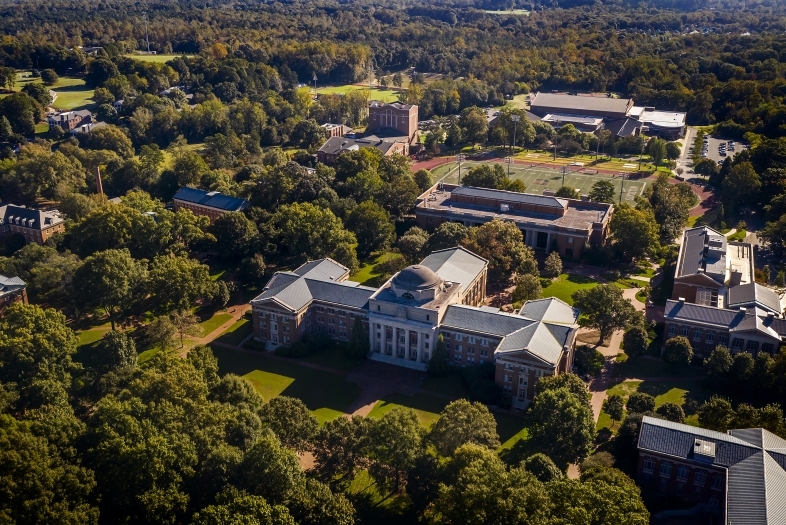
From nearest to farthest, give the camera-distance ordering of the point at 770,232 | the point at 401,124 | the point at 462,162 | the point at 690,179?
1. the point at 770,232
2. the point at 690,179
3. the point at 462,162
4. the point at 401,124

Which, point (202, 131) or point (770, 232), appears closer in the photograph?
point (770, 232)

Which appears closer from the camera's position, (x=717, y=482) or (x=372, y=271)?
(x=717, y=482)

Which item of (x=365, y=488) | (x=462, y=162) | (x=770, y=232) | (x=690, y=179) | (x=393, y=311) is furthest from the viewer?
(x=462, y=162)

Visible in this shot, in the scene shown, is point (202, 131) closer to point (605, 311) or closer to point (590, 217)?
point (590, 217)

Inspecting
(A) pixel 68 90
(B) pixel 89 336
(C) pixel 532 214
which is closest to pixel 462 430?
(B) pixel 89 336

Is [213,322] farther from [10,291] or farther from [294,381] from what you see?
[10,291]

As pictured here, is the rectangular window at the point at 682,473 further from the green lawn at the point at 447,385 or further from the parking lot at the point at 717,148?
the parking lot at the point at 717,148

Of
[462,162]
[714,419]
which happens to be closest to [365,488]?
[714,419]

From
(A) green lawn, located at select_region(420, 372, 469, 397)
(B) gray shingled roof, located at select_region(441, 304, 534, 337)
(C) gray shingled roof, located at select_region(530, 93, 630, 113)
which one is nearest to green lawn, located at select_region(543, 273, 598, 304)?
(B) gray shingled roof, located at select_region(441, 304, 534, 337)
